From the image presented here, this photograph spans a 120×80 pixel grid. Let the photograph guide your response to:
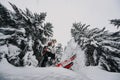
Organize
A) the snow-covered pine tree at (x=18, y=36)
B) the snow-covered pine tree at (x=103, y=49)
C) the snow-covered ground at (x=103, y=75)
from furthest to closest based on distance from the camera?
1. the snow-covered pine tree at (x=103, y=49)
2. the snow-covered pine tree at (x=18, y=36)
3. the snow-covered ground at (x=103, y=75)

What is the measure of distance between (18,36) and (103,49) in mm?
5502

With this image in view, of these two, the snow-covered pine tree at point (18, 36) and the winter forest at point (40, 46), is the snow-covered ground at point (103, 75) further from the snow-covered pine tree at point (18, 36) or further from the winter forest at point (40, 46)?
the snow-covered pine tree at point (18, 36)

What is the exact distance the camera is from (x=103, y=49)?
335 inches

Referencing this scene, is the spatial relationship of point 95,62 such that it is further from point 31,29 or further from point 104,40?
point 31,29

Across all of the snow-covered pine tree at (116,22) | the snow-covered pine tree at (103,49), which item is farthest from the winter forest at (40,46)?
the snow-covered pine tree at (116,22)

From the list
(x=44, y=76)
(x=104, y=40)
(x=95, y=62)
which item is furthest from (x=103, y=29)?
(x=44, y=76)

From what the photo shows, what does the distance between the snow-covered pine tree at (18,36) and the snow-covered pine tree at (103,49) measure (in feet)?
11.9

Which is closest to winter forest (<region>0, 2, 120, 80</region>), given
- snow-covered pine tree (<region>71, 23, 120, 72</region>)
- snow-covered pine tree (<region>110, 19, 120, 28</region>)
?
snow-covered pine tree (<region>71, 23, 120, 72</region>)

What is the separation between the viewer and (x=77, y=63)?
33.0ft

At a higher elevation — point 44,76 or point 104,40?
point 104,40

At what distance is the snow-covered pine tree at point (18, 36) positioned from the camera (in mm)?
6027

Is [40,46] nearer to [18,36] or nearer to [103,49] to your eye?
[18,36]

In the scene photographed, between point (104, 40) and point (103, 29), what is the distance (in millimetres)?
1024

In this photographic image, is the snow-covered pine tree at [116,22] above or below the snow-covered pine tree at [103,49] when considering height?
above
